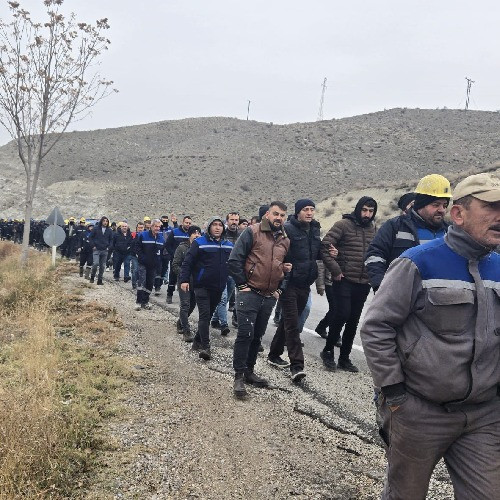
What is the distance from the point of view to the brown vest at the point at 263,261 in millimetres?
5941

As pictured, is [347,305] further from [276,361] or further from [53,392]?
[53,392]

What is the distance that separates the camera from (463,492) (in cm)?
250

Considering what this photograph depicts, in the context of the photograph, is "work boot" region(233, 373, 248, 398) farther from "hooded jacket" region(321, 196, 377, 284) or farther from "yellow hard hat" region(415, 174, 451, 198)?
"yellow hard hat" region(415, 174, 451, 198)

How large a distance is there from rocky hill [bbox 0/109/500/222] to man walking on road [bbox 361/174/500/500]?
56.3 m

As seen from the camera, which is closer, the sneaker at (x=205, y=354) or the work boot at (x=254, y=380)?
the work boot at (x=254, y=380)

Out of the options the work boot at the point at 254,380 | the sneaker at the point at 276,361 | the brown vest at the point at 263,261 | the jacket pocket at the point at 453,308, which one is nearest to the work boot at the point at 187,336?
the sneaker at the point at 276,361

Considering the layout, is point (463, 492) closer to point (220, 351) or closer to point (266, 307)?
point (266, 307)

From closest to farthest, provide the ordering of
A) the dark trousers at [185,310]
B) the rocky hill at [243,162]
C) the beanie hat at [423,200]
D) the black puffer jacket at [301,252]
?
the beanie hat at [423,200], the black puffer jacket at [301,252], the dark trousers at [185,310], the rocky hill at [243,162]

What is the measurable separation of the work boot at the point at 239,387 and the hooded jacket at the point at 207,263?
6.56 feet

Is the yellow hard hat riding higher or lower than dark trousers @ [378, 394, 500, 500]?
higher

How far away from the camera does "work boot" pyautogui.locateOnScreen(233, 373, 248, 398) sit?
18.6ft

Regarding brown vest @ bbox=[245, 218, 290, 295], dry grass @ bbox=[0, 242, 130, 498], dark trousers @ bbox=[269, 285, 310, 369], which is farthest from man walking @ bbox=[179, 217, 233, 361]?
brown vest @ bbox=[245, 218, 290, 295]

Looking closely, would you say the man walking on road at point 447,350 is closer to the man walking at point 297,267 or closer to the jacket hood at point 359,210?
the man walking at point 297,267

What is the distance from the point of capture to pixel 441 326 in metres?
2.54
